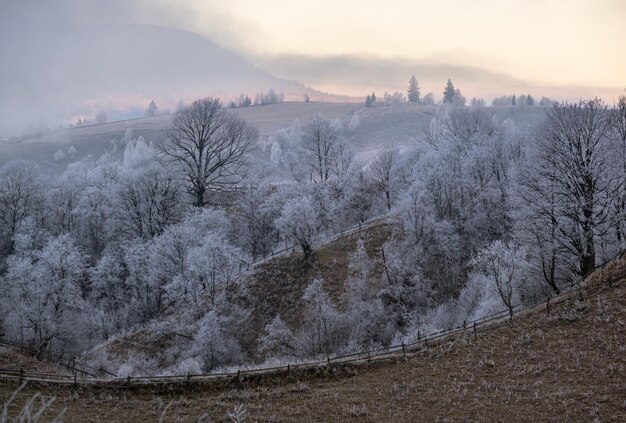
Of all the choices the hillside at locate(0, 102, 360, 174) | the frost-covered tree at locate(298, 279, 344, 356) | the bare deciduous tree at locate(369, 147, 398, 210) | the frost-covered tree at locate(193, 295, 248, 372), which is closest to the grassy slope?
the frost-covered tree at locate(298, 279, 344, 356)

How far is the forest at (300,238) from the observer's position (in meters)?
32.4

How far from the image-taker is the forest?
32.4 m

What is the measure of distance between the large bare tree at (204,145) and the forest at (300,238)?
313 millimetres

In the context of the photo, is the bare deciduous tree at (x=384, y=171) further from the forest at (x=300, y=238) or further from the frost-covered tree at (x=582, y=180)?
the frost-covered tree at (x=582, y=180)

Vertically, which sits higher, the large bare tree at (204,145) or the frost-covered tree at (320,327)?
the large bare tree at (204,145)

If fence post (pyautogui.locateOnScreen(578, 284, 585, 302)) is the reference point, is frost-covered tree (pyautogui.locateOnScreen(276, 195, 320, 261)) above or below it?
above

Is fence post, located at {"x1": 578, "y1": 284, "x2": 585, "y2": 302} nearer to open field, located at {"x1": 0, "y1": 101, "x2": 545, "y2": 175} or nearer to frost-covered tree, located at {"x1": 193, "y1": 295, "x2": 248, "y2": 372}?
frost-covered tree, located at {"x1": 193, "y1": 295, "x2": 248, "y2": 372}

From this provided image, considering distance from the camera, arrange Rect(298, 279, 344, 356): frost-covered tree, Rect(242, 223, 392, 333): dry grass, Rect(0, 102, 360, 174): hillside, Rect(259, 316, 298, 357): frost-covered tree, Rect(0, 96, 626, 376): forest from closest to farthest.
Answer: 1. Rect(0, 96, 626, 376): forest
2. Rect(298, 279, 344, 356): frost-covered tree
3. Rect(259, 316, 298, 357): frost-covered tree
4. Rect(242, 223, 392, 333): dry grass
5. Rect(0, 102, 360, 174): hillside

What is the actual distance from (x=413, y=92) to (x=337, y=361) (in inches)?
7129

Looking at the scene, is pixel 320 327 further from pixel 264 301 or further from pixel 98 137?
pixel 98 137

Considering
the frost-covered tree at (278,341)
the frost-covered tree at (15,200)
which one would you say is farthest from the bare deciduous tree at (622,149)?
the frost-covered tree at (15,200)

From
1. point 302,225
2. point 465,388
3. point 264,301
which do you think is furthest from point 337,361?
point 302,225

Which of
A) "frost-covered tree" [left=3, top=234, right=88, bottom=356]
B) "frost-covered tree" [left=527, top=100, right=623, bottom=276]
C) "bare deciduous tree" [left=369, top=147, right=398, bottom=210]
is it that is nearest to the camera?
"frost-covered tree" [left=527, top=100, right=623, bottom=276]

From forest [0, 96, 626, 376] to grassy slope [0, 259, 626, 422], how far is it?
4.60 m
